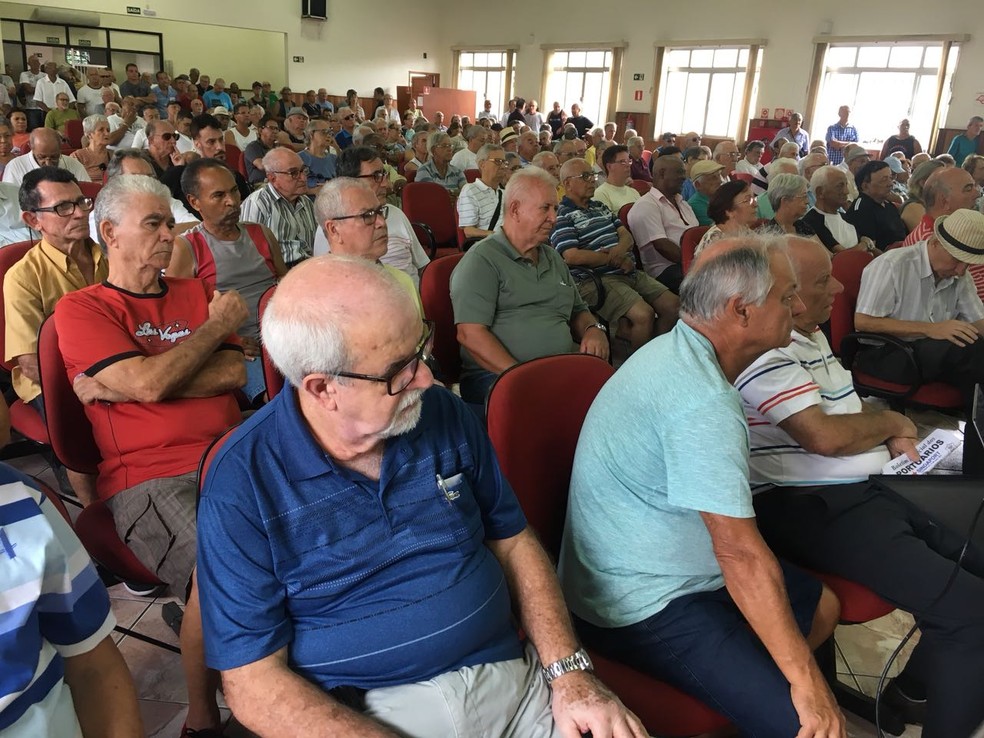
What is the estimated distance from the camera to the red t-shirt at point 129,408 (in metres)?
1.74

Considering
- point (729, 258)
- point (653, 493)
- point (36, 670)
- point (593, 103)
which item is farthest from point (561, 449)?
point (593, 103)

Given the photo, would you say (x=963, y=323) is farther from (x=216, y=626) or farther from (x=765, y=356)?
(x=216, y=626)

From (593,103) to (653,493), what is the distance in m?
16.6

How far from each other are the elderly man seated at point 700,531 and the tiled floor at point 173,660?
0.62 m

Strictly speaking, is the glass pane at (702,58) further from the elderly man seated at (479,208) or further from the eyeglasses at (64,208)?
the eyeglasses at (64,208)

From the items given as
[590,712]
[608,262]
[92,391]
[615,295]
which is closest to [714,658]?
[590,712]

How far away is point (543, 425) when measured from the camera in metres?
1.60

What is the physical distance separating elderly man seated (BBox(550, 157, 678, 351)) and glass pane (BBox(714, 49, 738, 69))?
11953 millimetres

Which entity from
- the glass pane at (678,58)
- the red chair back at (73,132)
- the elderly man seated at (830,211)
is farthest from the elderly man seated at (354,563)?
the glass pane at (678,58)

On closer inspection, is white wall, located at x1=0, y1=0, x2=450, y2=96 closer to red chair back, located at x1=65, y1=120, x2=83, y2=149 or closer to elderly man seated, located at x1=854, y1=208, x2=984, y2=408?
red chair back, located at x1=65, y1=120, x2=83, y2=149

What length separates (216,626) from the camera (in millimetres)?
1074

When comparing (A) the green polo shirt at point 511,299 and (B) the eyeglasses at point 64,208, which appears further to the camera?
(A) the green polo shirt at point 511,299

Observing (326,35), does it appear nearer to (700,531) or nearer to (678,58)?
→ (678,58)

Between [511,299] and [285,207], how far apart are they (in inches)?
73.2
